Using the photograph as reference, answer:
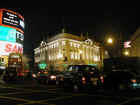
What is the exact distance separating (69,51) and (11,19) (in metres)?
24.6

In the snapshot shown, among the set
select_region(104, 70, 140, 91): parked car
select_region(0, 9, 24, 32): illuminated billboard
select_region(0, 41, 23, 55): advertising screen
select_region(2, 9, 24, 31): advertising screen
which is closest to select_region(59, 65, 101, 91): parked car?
select_region(104, 70, 140, 91): parked car

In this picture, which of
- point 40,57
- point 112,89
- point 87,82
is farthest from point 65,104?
point 40,57

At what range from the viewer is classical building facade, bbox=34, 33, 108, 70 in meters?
61.8

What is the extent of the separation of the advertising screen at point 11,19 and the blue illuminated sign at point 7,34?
5.78 ft

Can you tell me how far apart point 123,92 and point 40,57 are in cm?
7565

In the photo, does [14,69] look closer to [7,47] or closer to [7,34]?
[7,47]

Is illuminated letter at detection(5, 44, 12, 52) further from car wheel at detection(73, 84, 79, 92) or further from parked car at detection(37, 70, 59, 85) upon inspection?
car wheel at detection(73, 84, 79, 92)

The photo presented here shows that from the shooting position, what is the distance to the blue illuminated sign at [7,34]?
45688 millimetres

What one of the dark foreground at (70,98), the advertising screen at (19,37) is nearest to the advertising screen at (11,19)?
the advertising screen at (19,37)

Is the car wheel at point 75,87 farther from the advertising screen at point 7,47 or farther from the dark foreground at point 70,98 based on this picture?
the advertising screen at point 7,47

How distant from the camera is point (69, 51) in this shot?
6228 centimetres

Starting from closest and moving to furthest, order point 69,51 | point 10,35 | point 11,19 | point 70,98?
point 70,98 → point 10,35 → point 11,19 → point 69,51

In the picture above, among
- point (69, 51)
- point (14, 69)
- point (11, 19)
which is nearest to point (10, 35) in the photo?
point (11, 19)

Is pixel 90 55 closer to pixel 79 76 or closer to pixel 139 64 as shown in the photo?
pixel 139 64
